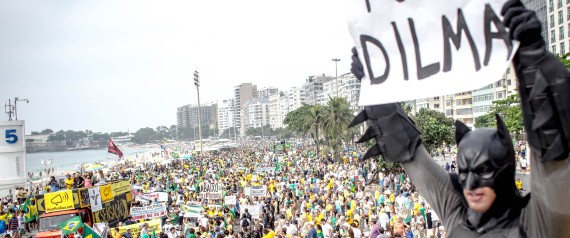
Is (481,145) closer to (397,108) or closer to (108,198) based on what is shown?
(397,108)

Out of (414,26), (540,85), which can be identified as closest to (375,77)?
(414,26)

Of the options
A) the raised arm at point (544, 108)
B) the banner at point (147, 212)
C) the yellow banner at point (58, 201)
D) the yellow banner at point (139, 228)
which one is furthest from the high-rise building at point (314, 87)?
the raised arm at point (544, 108)

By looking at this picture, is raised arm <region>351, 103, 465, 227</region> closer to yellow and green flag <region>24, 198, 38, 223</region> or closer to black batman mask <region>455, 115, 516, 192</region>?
black batman mask <region>455, 115, 516, 192</region>

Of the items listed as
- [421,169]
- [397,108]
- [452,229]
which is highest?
[397,108]

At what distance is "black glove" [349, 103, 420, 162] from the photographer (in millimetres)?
2514

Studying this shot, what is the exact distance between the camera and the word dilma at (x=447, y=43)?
1.93 meters

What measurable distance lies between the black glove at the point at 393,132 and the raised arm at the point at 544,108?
2.43 ft

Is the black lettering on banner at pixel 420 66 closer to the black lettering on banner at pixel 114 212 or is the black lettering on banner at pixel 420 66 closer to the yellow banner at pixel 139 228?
the yellow banner at pixel 139 228

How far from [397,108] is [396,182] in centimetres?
2084

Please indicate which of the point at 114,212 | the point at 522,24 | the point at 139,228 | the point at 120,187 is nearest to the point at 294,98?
the point at 120,187

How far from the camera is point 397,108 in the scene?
2.56m

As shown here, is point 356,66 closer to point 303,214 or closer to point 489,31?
point 489,31

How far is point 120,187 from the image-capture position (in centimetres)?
1836

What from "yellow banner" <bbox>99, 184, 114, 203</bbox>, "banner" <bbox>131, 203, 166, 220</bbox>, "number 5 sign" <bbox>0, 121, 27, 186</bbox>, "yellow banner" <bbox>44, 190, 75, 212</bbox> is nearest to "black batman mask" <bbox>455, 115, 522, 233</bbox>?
"banner" <bbox>131, 203, 166, 220</bbox>
